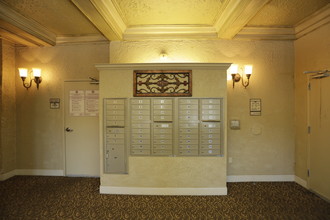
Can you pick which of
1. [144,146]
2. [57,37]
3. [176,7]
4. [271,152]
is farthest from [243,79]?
[57,37]

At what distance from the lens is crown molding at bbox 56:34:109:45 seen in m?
3.53

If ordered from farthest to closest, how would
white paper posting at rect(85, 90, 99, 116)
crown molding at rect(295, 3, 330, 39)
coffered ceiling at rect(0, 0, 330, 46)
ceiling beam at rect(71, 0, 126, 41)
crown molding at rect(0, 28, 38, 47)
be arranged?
white paper posting at rect(85, 90, 99, 116) < crown molding at rect(0, 28, 38, 47) < crown molding at rect(295, 3, 330, 39) < coffered ceiling at rect(0, 0, 330, 46) < ceiling beam at rect(71, 0, 126, 41)

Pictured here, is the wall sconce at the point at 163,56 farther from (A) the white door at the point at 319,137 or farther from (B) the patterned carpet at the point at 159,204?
(A) the white door at the point at 319,137

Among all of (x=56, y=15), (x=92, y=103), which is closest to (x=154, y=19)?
(x=56, y=15)

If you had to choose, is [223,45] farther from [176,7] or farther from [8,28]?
[8,28]

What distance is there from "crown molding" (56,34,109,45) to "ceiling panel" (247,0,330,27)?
2998 millimetres

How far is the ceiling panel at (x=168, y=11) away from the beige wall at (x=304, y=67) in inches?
70.7

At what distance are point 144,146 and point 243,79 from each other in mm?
2354

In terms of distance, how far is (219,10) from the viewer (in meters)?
2.74

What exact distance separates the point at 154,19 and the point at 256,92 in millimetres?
2440

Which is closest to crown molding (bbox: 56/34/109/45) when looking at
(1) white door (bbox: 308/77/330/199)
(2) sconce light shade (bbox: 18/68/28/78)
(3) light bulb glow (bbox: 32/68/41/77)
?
(3) light bulb glow (bbox: 32/68/41/77)

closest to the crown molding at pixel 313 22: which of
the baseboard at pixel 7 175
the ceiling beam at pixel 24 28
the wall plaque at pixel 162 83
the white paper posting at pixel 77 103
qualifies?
the wall plaque at pixel 162 83

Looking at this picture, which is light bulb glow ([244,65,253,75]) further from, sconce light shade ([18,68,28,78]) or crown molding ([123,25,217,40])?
sconce light shade ([18,68,28,78])

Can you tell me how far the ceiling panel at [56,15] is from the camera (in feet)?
8.34
